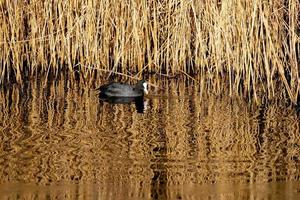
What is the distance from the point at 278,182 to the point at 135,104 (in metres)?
3.21

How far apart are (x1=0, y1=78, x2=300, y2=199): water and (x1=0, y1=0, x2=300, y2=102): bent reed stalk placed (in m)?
0.52

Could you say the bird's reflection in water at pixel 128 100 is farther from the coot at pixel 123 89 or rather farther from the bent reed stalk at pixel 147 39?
the bent reed stalk at pixel 147 39

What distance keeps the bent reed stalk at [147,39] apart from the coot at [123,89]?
71 cm

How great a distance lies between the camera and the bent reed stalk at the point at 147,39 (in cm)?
887

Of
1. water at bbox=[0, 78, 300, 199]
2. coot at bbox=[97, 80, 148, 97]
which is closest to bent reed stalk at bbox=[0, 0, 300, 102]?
water at bbox=[0, 78, 300, 199]

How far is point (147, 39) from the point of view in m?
10.1

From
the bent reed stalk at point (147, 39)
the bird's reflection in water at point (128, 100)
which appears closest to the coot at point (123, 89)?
the bird's reflection in water at point (128, 100)

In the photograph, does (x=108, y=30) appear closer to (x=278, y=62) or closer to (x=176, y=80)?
(x=176, y=80)

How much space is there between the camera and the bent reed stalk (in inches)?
349

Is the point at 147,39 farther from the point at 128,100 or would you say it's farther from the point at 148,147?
the point at 148,147

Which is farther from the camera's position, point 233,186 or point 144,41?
point 144,41

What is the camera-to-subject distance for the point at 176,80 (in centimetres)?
998

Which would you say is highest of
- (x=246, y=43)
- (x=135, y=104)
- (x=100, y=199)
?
(x=246, y=43)

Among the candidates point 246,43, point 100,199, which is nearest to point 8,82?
point 246,43
